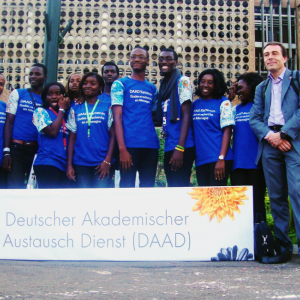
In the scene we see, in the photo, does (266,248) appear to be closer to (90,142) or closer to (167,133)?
(167,133)

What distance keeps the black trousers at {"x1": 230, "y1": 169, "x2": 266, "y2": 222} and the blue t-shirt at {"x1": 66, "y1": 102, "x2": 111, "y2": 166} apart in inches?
52.5

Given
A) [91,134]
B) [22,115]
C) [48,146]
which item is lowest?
[48,146]

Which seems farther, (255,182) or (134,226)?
(255,182)

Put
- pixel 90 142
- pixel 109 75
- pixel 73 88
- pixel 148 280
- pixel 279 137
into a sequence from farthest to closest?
pixel 109 75
pixel 73 88
pixel 90 142
pixel 279 137
pixel 148 280

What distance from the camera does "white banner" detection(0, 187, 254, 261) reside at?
3.52 meters

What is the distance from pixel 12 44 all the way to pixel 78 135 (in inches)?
703

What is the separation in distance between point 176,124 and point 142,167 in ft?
1.79

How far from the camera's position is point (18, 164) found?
4355 mm

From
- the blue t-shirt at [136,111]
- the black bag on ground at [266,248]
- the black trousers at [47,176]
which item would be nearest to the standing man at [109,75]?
the blue t-shirt at [136,111]

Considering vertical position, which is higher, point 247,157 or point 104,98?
point 104,98

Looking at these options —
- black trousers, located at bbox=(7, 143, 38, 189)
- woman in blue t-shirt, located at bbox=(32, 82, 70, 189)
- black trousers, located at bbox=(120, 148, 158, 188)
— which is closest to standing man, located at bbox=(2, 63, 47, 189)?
black trousers, located at bbox=(7, 143, 38, 189)

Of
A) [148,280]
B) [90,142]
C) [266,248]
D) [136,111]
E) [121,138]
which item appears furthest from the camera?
[90,142]

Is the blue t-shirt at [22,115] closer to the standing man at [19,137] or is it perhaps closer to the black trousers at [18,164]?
the standing man at [19,137]

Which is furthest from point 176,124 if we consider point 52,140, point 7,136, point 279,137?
point 7,136
